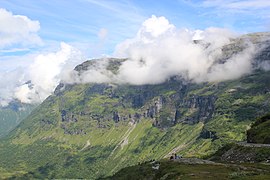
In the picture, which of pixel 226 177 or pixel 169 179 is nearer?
pixel 226 177

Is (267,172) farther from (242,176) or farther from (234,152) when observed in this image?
(234,152)

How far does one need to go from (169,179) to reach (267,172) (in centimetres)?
2373

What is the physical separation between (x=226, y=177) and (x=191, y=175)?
9.20 m

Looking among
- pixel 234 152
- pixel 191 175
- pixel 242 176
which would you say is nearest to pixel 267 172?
pixel 242 176

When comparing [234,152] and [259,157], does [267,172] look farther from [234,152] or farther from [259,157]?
[234,152]

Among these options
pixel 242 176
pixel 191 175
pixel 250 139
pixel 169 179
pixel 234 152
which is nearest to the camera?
pixel 242 176

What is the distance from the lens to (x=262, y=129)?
598ft

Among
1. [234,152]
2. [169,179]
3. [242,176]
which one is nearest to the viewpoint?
[242,176]

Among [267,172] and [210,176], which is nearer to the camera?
[210,176]

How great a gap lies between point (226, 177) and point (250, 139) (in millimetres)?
111073

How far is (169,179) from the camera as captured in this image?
9269cm

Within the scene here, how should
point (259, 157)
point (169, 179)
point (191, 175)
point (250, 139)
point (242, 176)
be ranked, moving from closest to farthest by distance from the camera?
1. point (242, 176)
2. point (191, 175)
3. point (169, 179)
4. point (259, 157)
5. point (250, 139)

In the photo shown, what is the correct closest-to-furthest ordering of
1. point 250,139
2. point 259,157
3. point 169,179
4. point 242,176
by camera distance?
point 242,176 < point 169,179 < point 259,157 < point 250,139

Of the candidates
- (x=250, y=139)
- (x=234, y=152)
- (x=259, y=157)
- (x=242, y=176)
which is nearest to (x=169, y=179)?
(x=242, y=176)
